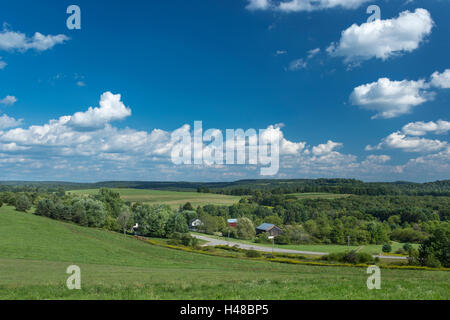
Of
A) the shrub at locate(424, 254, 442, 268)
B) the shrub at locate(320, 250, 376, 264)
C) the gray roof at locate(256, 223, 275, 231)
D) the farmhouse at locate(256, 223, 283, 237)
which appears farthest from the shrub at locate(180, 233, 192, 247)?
the gray roof at locate(256, 223, 275, 231)

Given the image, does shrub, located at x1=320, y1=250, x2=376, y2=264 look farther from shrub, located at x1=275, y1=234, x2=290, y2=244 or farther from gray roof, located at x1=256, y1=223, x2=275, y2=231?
gray roof, located at x1=256, y1=223, x2=275, y2=231

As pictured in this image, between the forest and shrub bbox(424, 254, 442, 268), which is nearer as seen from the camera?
shrub bbox(424, 254, 442, 268)

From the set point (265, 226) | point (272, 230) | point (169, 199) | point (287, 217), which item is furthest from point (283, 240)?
point (169, 199)

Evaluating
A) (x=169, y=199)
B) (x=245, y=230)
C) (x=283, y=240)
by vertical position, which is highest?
(x=169, y=199)

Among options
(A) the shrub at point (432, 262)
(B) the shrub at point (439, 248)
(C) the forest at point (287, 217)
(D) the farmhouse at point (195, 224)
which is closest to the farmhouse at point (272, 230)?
(C) the forest at point (287, 217)

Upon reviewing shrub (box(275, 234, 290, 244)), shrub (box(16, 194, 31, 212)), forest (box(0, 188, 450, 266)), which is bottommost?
shrub (box(275, 234, 290, 244))

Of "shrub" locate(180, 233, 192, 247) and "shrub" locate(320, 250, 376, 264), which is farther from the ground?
"shrub" locate(320, 250, 376, 264)

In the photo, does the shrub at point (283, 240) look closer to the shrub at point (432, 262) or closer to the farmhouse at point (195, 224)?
the farmhouse at point (195, 224)

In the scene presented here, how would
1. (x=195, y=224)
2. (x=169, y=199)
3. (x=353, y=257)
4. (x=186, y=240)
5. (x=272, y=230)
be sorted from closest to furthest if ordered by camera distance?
A: (x=353, y=257)
(x=186, y=240)
(x=272, y=230)
(x=195, y=224)
(x=169, y=199)

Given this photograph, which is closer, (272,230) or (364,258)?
(364,258)

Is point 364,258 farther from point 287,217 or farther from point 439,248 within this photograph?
point 287,217

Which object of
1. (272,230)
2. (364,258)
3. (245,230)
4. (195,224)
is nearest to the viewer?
(364,258)
